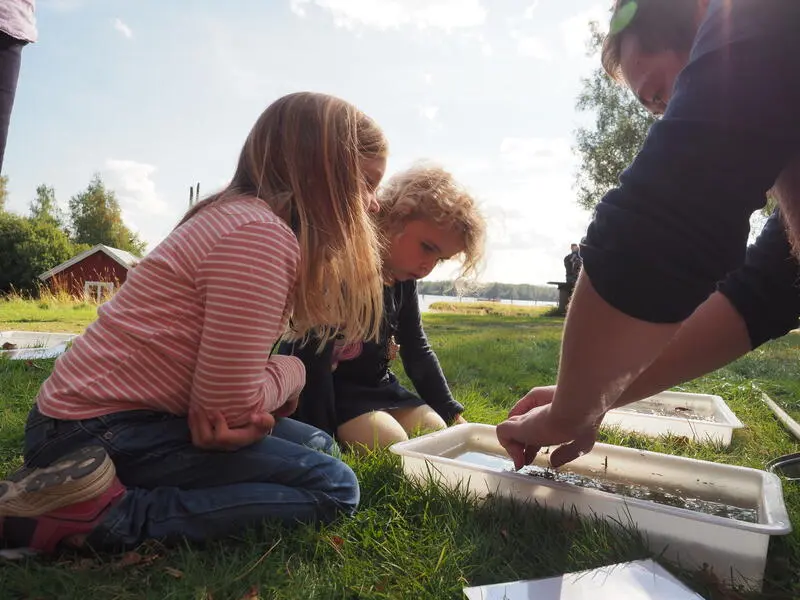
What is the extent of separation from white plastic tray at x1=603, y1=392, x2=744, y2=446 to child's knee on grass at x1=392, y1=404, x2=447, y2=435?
0.62m

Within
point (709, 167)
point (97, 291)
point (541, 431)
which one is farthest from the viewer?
point (97, 291)

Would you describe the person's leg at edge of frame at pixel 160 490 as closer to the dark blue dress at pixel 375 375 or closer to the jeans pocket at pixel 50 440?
the jeans pocket at pixel 50 440

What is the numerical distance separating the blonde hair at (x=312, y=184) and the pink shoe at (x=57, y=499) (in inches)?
21.7

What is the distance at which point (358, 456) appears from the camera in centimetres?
182

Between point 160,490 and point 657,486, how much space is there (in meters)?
1.16

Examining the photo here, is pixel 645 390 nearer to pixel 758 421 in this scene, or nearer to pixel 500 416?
pixel 500 416

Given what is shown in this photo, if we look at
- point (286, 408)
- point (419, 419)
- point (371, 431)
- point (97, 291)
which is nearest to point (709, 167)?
point (286, 408)

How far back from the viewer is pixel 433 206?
2262mm

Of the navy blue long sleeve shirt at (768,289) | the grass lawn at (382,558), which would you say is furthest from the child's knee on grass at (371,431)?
the navy blue long sleeve shirt at (768,289)

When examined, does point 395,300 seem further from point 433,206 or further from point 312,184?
point 312,184

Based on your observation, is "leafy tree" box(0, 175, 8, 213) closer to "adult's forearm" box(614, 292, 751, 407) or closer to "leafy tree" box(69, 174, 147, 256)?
"leafy tree" box(69, 174, 147, 256)

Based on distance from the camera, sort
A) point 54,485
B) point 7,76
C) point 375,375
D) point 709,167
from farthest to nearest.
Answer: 1. point 375,375
2. point 7,76
3. point 54,485
4. point 709,167

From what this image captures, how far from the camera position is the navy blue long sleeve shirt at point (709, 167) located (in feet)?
2.02

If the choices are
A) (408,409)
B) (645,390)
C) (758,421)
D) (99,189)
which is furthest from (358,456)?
(99,189)
